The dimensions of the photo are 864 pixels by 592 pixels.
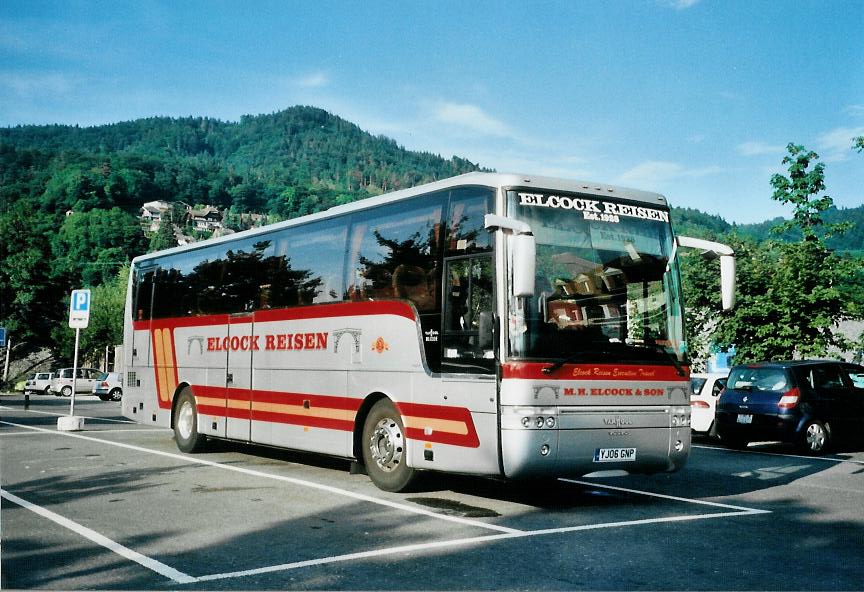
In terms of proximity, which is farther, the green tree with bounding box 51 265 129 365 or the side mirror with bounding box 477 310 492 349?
the green tree with bounding box 51 265 129 365

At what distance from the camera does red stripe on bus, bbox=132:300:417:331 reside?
1074cm

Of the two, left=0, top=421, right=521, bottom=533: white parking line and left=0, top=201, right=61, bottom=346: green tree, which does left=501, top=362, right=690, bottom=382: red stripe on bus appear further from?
left=0, top=201, right=61, bottom=346: green tree

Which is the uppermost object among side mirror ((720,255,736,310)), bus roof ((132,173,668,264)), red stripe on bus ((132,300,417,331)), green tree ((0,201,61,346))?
green tree ((0,201,61,346))

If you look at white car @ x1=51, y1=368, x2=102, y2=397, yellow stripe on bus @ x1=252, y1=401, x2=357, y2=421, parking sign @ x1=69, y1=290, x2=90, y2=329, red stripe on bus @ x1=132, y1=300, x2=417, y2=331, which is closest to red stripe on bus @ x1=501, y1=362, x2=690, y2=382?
red stripe on bus @ x1=132, y1=300, x2=417, y2=331

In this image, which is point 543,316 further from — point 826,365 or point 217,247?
point 826,365

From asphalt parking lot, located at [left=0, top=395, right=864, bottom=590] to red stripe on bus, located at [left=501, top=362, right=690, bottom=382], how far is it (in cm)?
137

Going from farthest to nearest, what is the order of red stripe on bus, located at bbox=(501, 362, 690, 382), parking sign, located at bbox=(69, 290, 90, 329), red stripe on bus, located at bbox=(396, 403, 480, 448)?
parking sign, located at bbox=(69, 290, 90, 329) → red stripe on bus, located at bbox=(396, 403, 480, 448) → red stripe on bus, located at bbox=(501, 362, 690, 382)

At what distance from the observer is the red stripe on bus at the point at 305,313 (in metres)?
10.7

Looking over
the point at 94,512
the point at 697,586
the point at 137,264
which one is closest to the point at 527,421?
the point at 697,586

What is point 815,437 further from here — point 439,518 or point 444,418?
point 439,518

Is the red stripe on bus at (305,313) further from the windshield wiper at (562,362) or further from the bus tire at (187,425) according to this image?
the windshield wiper at (562,362)

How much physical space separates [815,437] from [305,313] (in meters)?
9.48

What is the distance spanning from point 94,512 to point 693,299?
18754 millimetres

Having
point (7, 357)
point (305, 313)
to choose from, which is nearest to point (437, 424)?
point (305, 313)
